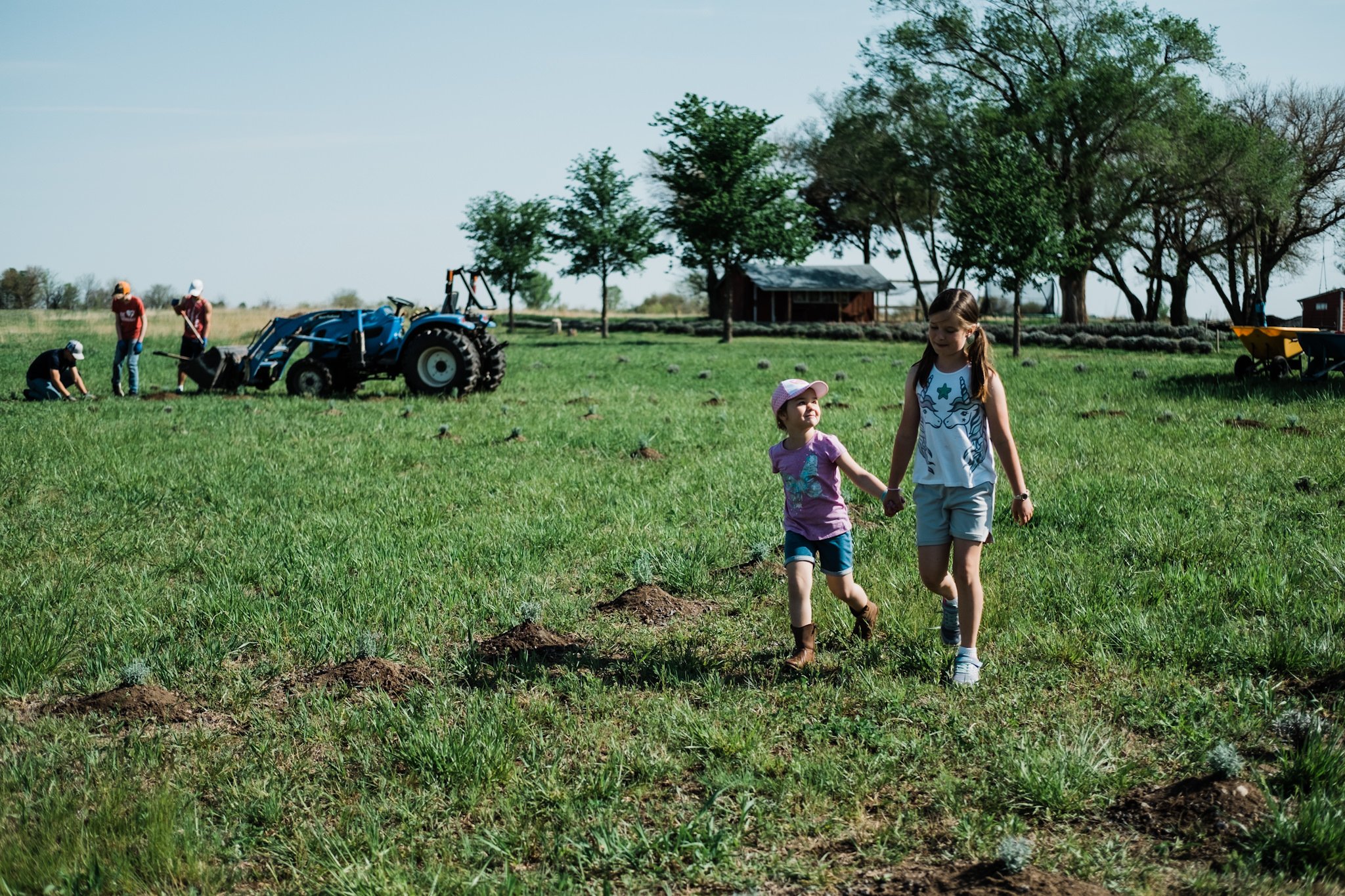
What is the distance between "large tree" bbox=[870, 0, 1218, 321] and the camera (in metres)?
41.5

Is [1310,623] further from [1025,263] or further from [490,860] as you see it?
[1025,263]

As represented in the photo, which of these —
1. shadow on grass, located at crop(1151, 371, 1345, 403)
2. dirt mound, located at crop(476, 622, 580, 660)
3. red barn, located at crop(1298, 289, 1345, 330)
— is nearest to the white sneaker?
dirt mound, located at crop(476, 622, 580, 660)

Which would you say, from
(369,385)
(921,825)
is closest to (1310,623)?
(921,825)

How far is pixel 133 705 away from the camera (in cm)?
449

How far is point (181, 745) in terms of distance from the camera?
13.7 feet

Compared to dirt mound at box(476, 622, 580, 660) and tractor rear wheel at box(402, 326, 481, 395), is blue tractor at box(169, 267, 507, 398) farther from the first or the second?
dirt mound at box(476, 622, 580, 660)

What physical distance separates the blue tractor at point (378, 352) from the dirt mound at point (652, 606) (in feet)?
34.8

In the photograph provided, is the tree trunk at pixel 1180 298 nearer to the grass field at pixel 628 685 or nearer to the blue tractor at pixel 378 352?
the blue tractor at pixel 378 352

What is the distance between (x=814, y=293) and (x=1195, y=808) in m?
61.6

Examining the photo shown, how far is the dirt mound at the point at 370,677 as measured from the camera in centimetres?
474

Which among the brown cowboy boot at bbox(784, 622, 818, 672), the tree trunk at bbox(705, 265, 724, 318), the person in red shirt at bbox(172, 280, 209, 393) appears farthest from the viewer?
the tree trunk at bbox(705, 265, 724, 318)

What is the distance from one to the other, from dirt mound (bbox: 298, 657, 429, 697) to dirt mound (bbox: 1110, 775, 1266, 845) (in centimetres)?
300

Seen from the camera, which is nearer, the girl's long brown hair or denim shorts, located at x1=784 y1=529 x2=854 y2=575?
the girl's long brown hair

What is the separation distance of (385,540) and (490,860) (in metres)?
4.09
